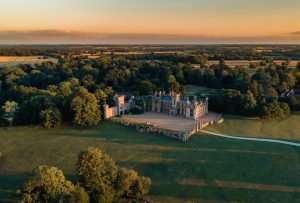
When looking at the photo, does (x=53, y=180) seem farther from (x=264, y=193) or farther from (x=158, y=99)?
(x=158, y=99)

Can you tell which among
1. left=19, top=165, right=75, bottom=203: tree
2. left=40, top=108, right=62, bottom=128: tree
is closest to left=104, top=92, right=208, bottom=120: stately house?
left=40, top=108, right=62, bottom=128: tree

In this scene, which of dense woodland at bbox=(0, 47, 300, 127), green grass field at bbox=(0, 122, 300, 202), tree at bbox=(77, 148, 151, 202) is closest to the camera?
tree at bbox=(77, 148, 151, 202)

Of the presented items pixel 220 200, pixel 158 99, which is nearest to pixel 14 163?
pixel 220 200

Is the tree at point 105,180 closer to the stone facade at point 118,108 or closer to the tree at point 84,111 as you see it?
the tree at point 84,111

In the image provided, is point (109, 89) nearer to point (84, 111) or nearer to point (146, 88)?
point (146, 88)

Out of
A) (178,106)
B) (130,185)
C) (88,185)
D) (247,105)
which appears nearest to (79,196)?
(88,185)

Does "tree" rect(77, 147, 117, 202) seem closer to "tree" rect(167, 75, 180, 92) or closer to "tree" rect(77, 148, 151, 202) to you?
"tree" rect(77, 148, 151, 202)
